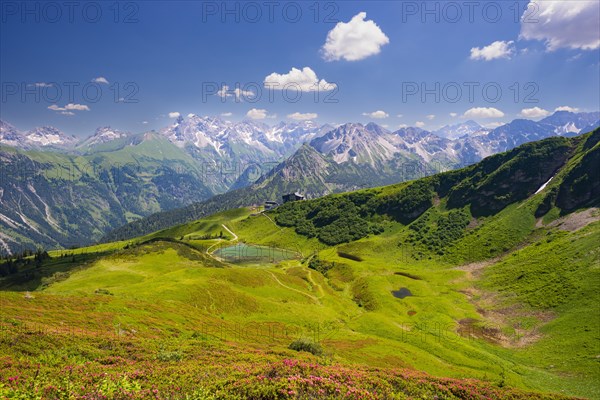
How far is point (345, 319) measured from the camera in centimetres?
8681

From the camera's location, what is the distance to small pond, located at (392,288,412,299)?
115812mm

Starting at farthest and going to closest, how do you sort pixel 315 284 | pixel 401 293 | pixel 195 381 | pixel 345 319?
pixel 315 284 < pixel 401 293 < pixel 345 319 < pixel 195 381

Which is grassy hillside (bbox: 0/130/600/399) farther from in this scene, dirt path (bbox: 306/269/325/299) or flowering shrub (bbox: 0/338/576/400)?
dirt path (bbox: 306/269/325/299)

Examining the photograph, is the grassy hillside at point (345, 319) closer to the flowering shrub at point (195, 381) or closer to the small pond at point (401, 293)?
the flowering shrub at point (195, 381)

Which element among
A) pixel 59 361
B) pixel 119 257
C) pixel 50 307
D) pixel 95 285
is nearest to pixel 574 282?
pixel 59 361

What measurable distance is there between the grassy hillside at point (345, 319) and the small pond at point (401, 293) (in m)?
1.91

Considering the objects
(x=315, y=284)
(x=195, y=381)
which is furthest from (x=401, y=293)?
(x=195, y=381)

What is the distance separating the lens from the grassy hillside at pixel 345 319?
74.9 ft

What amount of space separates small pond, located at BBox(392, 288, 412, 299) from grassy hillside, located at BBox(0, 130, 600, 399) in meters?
1.91

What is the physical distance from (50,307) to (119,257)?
262ft

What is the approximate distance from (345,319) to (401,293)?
1662 inches

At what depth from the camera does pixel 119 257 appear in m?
120

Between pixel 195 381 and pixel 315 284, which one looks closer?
pixel 195 381

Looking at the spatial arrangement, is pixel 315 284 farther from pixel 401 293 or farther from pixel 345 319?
pixel 345 319
